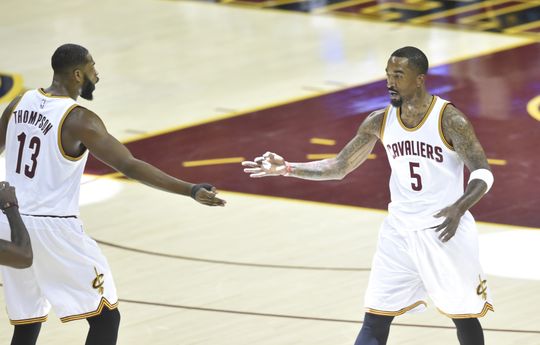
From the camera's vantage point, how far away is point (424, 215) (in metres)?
6.93

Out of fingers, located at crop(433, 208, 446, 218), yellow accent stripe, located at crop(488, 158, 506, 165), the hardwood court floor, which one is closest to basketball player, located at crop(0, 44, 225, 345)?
fingers, located at crop(433, 208, 446, 218)

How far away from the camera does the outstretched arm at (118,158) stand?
669 centimetres

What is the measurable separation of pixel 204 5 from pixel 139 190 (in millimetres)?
7994

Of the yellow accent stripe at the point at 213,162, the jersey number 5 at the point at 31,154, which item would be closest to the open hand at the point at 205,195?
the jersey number 5 at the point at 31,154

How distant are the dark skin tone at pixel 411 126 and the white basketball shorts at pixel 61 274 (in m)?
1.07

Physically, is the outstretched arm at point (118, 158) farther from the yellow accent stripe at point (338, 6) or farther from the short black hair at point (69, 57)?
the yellow accent stripe at point (338, 6)

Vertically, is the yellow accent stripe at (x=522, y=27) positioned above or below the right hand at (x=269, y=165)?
above

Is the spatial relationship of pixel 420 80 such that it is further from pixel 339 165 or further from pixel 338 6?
pixel 338 6

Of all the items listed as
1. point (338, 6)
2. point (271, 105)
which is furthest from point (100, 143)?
point (338, 6)

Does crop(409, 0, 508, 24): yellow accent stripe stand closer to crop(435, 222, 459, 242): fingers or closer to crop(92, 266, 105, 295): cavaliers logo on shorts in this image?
crop(435, 222, 459, 242): fingers

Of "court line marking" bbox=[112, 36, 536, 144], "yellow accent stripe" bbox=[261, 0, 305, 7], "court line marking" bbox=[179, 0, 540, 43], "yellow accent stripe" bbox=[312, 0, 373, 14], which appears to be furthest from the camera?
"yellow accent stripe" bbox=[261, 0, 305, 7]

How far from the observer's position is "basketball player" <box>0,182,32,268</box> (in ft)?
19.1

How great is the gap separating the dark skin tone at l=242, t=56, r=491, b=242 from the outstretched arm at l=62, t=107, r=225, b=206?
697mm

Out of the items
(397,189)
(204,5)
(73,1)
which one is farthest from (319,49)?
(397,189)
